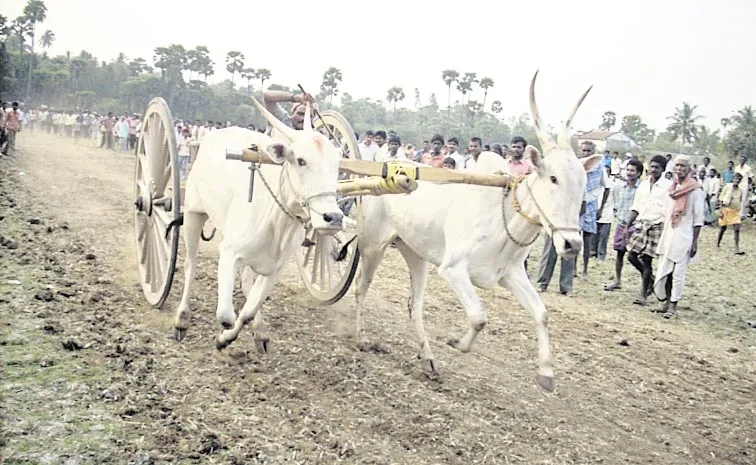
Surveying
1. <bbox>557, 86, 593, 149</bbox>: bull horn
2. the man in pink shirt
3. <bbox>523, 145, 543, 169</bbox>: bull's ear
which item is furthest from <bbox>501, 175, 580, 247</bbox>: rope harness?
the man in pink shirt

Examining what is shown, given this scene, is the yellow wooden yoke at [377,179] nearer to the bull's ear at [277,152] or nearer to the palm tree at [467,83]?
the bull's ear at [277,152]

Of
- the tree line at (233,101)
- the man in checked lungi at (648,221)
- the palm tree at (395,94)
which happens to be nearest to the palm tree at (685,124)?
the tree line at (233,101)

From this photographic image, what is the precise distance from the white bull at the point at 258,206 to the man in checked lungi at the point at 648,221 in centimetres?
545

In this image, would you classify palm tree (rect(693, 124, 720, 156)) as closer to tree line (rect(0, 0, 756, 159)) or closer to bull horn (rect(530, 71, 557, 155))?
tree line (rect(0, 0, 756, 159))

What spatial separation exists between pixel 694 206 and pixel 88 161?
18.1m

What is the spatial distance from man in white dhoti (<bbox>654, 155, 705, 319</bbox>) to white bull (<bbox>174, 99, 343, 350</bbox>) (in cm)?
528

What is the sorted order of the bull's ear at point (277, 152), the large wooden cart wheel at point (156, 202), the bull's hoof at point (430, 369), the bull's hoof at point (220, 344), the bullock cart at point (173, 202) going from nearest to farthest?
the bull's ear at point (277, 152) < the bullock cart at point (173, 202) < the bull's hoof at point (220, 344) < the bull's hoof at point (430, 369) < the large wooden cart wheel at point (156, 202)

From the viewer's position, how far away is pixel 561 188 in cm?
457

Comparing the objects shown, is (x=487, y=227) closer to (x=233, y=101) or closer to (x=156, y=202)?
(x=156, y=202)

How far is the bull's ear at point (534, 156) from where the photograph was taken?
460 centimetres

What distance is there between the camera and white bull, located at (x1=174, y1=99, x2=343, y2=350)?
170 inches

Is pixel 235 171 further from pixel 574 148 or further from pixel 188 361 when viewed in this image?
pixel 574 148

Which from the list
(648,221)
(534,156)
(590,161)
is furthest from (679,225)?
(534,156)

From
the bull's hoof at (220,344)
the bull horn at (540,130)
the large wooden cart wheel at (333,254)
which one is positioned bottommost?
the bull's hoof at (220,344)
